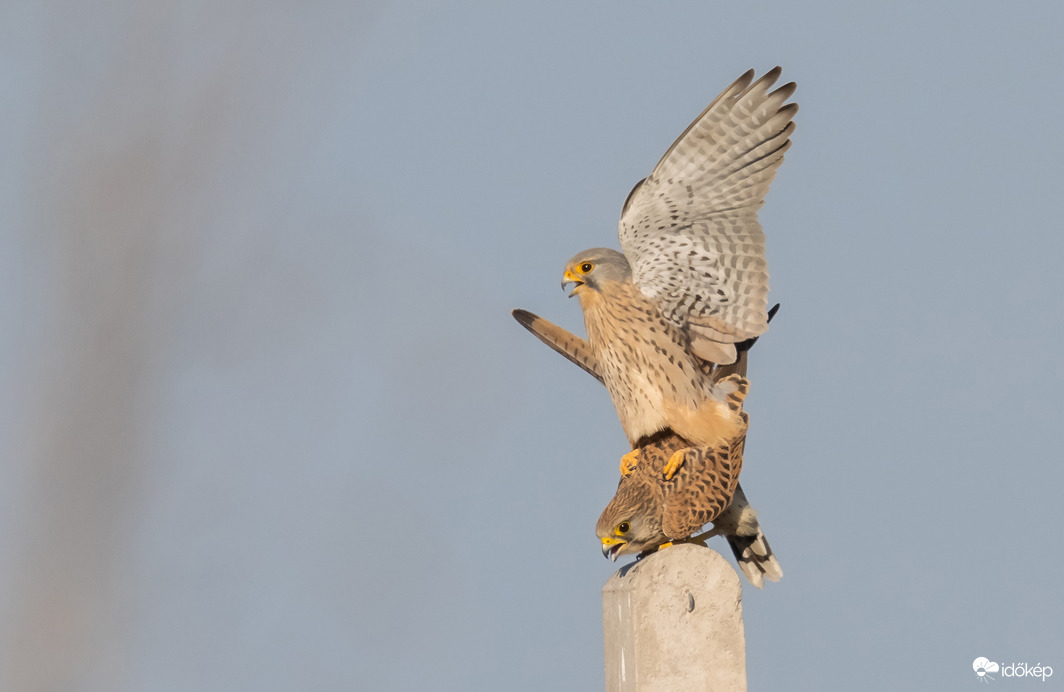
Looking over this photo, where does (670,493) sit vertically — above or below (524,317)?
below

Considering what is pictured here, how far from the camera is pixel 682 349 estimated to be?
4711 mm

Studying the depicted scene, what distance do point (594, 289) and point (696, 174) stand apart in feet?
2.04

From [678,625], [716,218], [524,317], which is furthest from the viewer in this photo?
[524,317]

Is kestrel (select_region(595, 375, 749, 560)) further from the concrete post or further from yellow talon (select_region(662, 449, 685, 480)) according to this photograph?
the concrete post

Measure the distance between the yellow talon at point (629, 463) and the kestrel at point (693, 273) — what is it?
7cm

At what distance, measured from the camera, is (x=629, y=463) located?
474 cm

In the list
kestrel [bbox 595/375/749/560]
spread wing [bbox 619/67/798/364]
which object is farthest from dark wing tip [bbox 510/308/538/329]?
kestrel [bbox 595/375/749/560]

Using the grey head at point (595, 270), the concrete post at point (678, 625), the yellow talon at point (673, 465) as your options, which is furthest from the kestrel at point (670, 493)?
the grey head at point (595, 270)

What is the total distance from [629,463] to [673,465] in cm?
27

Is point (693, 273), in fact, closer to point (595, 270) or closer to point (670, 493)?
point (595, 270)

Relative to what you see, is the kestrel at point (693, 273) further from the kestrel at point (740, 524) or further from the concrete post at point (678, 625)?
the concrete post at point (678, 625)

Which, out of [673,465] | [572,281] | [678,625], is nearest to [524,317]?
[572,281]

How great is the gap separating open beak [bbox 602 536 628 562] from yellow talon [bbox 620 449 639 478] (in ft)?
1.25

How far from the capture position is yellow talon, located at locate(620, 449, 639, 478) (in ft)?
15.4
